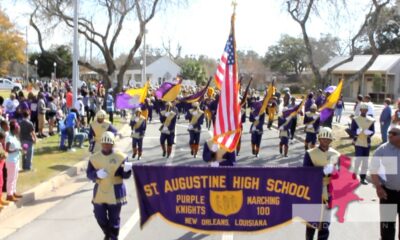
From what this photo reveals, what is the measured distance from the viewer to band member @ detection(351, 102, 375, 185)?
41.3 ft

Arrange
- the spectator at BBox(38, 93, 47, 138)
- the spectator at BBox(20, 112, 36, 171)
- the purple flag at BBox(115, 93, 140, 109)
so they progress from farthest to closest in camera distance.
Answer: the spectator at BBox(38, 93, 47, 138) < the purple flag at BBox(115, 93, 140, 109) < the spectator at BBox(20, 112, 36, 171)

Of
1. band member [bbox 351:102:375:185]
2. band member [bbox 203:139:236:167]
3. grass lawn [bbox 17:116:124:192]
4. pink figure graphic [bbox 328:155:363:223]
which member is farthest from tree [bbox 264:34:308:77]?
pink figure graphic [bbox 328:155:363:223]

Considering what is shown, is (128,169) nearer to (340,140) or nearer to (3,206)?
(3,206)

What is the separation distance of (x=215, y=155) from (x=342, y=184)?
105 inches

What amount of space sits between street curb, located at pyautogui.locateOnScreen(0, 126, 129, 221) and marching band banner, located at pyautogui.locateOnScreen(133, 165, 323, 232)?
3542 millimetres

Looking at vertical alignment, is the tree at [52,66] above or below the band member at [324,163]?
above

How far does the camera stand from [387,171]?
748cm

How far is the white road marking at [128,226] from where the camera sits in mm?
8633

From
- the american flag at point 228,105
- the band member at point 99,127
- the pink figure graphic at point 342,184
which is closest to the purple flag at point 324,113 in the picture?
the band member at point 99,127

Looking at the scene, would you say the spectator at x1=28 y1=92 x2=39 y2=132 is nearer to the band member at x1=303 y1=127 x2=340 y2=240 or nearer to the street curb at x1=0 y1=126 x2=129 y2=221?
the street curb at x1=0 y1=126 x2=129 y2=221

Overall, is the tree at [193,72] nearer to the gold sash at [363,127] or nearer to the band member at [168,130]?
the band member at [168,130]

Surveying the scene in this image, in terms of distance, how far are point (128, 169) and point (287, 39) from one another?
244 feet

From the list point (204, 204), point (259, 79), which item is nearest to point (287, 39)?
point (259, 79)

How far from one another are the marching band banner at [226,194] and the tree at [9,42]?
57.2 meters
